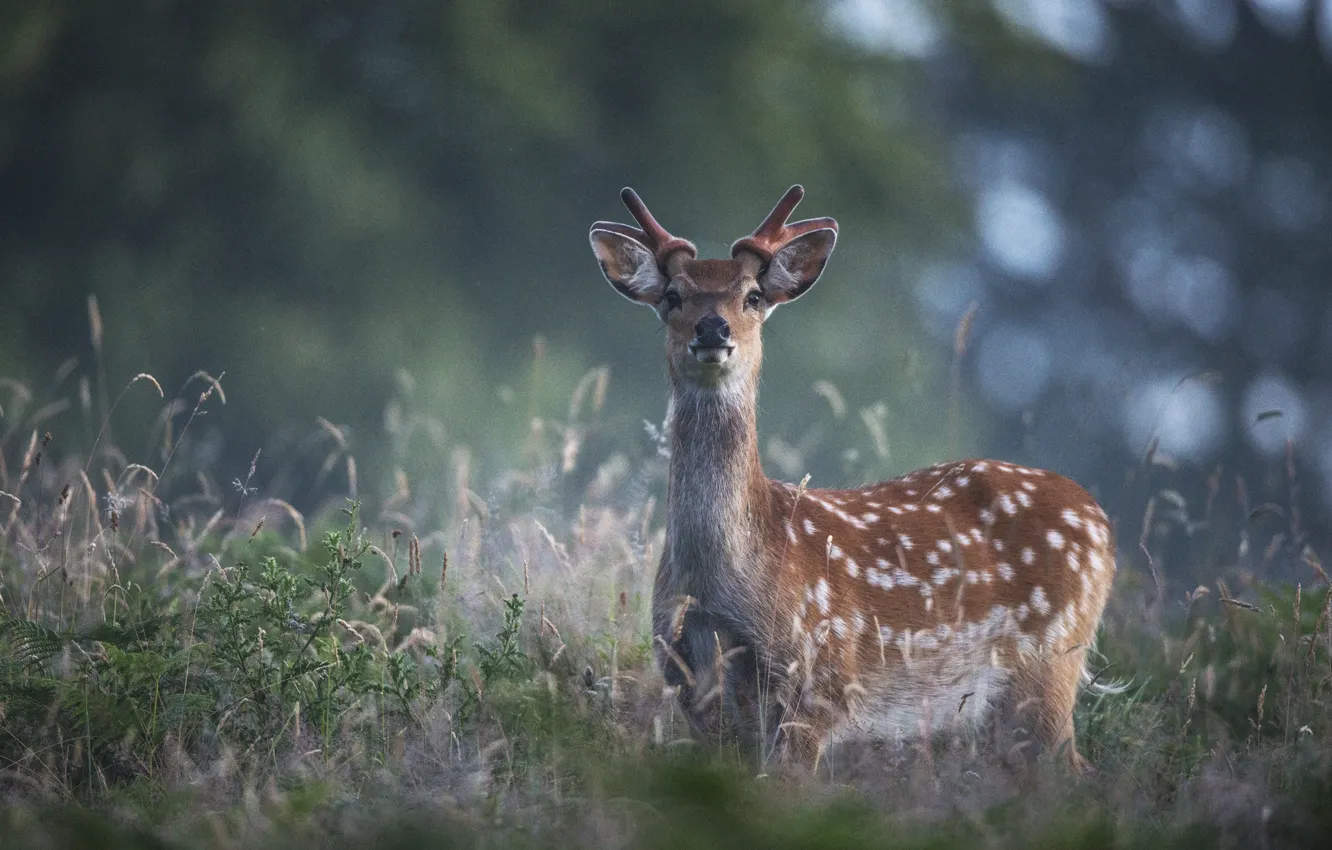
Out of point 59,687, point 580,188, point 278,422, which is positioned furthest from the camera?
point 580,188

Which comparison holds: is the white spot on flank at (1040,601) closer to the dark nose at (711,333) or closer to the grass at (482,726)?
the grass at (482,726)

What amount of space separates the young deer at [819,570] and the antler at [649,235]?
0.01m

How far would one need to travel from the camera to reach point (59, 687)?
4.86 metres

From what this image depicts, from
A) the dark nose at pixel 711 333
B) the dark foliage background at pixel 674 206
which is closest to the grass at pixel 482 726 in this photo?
the dark nose at pixel 711 333

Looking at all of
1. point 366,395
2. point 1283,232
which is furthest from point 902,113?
point 366,395

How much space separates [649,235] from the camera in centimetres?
621

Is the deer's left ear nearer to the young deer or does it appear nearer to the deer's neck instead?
the young deer

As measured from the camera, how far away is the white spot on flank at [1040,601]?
5.98m

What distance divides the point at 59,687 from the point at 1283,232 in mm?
21660

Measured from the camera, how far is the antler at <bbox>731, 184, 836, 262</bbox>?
5977 millimetres

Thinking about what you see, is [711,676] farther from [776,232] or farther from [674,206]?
[674,206]

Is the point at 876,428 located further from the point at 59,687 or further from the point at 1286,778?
the point at 59,687

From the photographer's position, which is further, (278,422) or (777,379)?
(777,379)

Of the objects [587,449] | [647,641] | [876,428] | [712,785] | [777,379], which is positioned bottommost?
[712,785]
